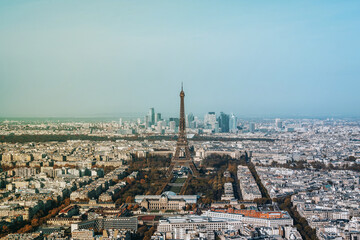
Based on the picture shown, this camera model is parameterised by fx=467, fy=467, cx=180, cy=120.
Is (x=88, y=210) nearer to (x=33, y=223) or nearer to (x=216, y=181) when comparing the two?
(x=33, y=223)

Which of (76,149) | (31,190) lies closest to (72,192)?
(31,190)

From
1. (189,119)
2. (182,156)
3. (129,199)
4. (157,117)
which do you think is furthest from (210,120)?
(129,199)

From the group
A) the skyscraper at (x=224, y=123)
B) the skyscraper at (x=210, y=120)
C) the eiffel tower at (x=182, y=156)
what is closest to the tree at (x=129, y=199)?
the eiffel tower at (x=182, y=156)

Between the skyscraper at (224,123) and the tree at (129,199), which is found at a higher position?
the skyscraper at (224,123)

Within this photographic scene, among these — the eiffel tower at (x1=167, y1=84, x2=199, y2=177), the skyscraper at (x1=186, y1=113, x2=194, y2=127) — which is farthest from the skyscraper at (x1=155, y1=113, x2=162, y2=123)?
the eiffel tower at (x1=167, y1=84, x2=199, y2=177)

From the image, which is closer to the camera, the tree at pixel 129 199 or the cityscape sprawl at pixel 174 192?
the cityscape sprawl at pixel 174 192

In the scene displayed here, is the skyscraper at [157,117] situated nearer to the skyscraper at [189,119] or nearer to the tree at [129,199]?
the skyscraper at [189,119]

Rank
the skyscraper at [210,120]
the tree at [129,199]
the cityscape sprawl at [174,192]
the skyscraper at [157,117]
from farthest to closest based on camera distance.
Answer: the skyscraper at [157,117] → the skyscraper at [210,120] → the tree at [129,199] → the cityscape sprawl at [174,192]

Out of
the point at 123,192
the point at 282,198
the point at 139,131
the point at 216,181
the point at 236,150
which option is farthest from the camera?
the point at 139,131
